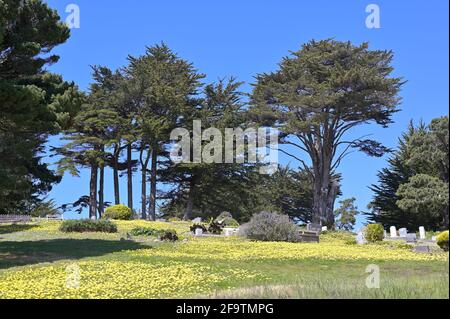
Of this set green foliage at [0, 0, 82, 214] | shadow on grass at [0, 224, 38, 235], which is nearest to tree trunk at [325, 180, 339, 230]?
shadow on grass at [0, 224, 38, 235]

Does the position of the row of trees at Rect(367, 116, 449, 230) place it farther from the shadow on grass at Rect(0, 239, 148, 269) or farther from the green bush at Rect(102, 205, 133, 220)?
the shadow on grass at Rect(0, 239, 148, 269)

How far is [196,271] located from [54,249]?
8327 millimetres

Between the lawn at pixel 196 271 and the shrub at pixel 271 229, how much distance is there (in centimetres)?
343

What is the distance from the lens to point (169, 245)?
70.8 ft

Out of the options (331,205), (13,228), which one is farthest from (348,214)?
(13,228)

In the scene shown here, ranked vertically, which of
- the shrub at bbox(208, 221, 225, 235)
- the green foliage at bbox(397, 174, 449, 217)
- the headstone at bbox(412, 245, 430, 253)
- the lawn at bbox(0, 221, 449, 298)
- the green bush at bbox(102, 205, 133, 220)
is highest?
the green foliage at bbox(397, 174, 449, 217)

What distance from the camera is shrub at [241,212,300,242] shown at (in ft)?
84.4

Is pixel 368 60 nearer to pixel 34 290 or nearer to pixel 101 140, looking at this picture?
pixel 101 140

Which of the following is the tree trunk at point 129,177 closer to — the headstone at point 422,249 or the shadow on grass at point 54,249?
the shadow on grass at point 54,249

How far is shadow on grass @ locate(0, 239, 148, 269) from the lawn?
1.2 inches

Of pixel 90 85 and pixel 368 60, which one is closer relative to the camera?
pixel 368 60
